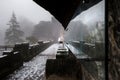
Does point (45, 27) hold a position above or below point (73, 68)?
above

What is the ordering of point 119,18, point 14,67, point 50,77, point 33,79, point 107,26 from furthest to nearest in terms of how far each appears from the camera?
point 14,67 → point 33,79 → point 50,77 → point 107,26 → point 119,18

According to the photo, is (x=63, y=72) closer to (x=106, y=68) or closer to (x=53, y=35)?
(x=106, y=68)

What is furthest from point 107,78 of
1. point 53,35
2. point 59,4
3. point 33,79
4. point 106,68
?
point 53,35

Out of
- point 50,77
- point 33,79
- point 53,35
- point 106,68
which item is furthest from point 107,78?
point 53,35

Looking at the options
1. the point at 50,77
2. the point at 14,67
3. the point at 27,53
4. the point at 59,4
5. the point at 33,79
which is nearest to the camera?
the point at 59,4

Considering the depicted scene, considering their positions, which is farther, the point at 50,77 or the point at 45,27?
the point at 45,27

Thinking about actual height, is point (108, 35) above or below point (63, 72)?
above

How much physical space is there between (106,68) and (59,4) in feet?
5.17

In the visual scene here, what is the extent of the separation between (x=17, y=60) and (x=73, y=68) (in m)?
7.13

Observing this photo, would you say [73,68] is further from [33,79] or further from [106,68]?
[106,68]

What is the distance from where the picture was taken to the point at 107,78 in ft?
8.86

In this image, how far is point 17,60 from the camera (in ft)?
52.9

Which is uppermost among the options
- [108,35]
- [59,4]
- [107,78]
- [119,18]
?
[59,4]

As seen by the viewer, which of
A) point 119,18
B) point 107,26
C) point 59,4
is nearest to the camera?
point 119,18
